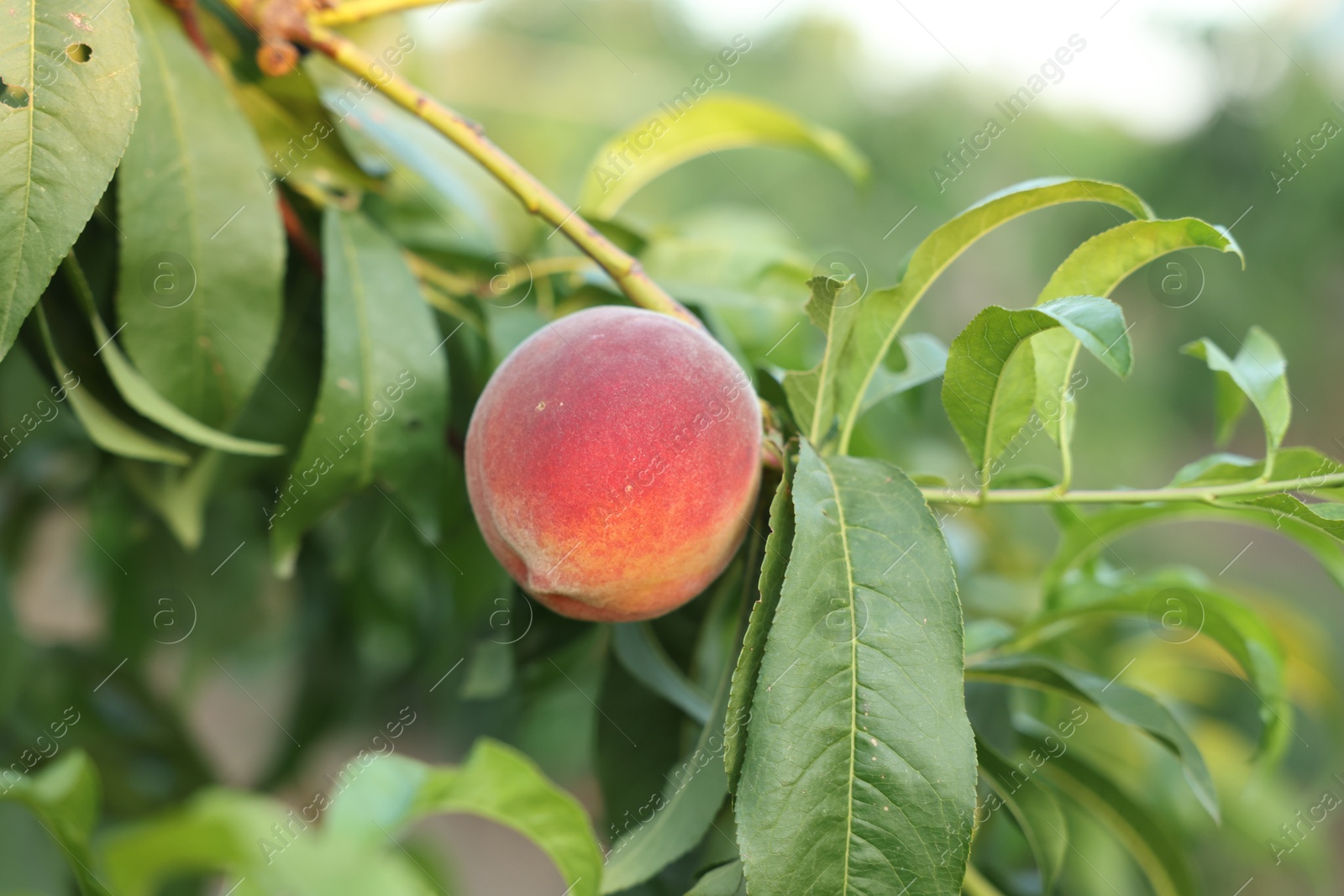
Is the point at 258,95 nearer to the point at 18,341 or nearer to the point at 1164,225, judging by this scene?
the point at 18,341

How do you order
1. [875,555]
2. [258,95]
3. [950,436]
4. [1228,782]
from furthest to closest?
[950,436] → [1228,782] → [258,95] → [875,555]

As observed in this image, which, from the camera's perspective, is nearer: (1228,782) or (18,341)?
(18,341)

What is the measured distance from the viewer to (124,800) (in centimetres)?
103

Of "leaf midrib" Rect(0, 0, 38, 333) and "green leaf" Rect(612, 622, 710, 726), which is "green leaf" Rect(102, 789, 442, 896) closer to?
"green leaf" Rect(612, 622, 710, 726)

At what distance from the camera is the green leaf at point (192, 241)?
0.65m

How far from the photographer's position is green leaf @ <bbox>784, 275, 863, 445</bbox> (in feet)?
1.85

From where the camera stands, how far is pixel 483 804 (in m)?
0.62

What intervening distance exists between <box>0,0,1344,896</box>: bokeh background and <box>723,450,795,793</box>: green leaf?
31 cm

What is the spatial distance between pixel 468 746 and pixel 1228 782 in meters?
1.27

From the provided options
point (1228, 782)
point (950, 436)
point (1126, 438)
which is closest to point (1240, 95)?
point (1126, 438)

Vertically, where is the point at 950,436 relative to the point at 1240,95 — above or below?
below

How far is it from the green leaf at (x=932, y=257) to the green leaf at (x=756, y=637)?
109mm

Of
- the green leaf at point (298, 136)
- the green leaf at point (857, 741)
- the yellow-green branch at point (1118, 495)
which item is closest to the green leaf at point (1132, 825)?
the yellow-green branch at point (1118, 495)

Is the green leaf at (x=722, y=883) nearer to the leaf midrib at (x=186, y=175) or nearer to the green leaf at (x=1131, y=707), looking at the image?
the green leaf at (x=1131, y=707)
